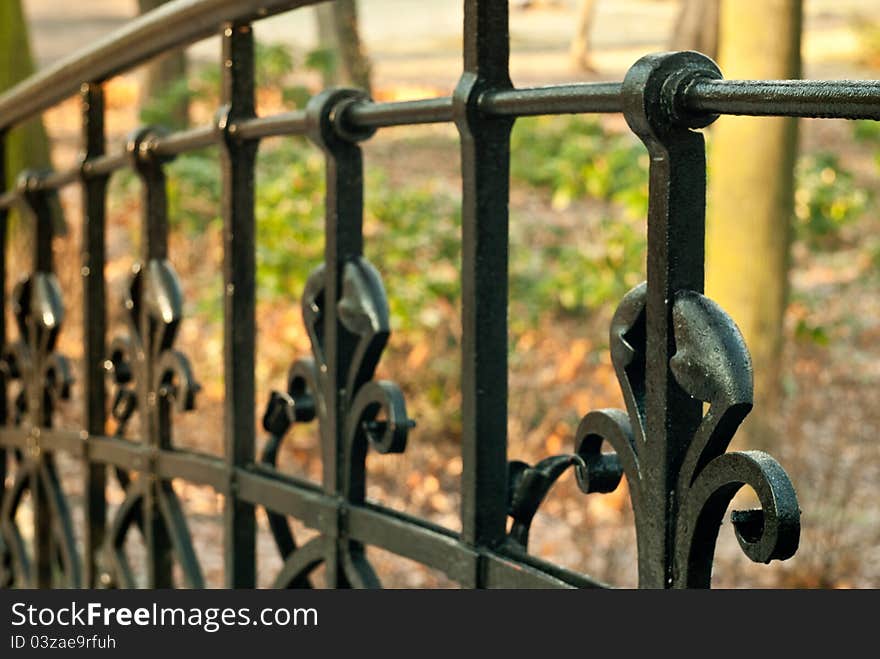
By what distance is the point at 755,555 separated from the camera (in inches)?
39.6

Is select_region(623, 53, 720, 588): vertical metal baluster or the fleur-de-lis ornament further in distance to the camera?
the fleur-de-lis ornament

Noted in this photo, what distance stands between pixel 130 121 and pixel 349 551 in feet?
44.2

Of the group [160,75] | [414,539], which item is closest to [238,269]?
[414,539]

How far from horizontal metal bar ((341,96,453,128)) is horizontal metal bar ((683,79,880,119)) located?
Answer: 0.36 metres

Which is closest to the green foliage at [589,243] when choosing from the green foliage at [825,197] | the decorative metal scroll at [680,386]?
the green foliage at [825,197]

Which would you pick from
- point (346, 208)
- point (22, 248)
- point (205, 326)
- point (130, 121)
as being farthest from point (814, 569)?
point (130, 121)

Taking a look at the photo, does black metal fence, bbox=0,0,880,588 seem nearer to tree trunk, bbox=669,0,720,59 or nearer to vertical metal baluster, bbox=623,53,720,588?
vertical metal baluster, bbox=623,53,720,588

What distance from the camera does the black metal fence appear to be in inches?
41.4

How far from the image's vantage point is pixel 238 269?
68.8 inches

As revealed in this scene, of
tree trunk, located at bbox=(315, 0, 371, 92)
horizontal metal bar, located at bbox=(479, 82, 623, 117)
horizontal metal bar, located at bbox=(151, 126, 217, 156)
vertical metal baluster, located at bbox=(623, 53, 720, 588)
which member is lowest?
vertical metal baluster, located at bbox=(623, 53, 720, 588)

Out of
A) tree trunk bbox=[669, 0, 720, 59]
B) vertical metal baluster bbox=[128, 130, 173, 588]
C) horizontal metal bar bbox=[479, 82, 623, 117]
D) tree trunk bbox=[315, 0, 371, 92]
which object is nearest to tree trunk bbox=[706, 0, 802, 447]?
vertical metal baluster bbox=[128, 130, 173, 588]

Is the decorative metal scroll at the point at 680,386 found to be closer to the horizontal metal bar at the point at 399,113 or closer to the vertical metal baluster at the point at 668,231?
the vertical metal baluster at the point at 668,231

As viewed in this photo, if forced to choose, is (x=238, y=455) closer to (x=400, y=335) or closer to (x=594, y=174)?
(x=400, y=335)

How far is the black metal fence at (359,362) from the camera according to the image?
3.45 feet
